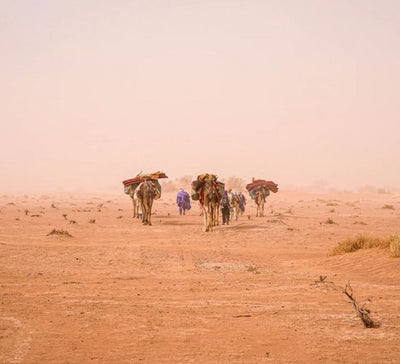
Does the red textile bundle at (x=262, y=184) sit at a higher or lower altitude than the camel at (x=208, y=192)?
higher

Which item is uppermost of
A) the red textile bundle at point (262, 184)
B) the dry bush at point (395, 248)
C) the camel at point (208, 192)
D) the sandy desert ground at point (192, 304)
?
the red textile bundle at point (262, 184)

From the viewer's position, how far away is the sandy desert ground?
668 centimetres

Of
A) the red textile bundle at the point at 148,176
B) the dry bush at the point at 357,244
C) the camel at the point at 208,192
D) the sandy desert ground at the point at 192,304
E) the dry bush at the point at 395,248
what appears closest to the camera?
the sandy desert ground at the point at 192,304

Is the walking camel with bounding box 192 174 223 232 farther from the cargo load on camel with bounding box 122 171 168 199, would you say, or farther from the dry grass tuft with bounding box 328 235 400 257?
the dry grass tuft with bounding box 328 235 400 257

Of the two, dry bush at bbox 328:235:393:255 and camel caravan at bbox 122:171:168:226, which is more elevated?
Answer: camel caravan at bbox 122:171:168:226

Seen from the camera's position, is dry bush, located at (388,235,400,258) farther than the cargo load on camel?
No

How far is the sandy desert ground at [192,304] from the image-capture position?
668 centimetres

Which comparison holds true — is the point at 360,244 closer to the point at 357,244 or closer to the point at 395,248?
the point at 357,244

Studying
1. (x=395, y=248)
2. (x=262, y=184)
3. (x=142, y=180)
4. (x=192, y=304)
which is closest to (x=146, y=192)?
(x=142, y=180)

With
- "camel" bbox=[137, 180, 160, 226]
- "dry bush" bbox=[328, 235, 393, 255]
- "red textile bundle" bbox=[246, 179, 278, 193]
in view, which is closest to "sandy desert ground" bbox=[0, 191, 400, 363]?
"dry bush" bbox=[328, 235, 393, 255]

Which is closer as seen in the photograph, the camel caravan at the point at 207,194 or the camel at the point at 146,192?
the camel caravan at the point at 207,194

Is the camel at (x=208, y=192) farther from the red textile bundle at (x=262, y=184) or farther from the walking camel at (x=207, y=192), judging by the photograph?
the red textile bundle at (x=262, y=184)

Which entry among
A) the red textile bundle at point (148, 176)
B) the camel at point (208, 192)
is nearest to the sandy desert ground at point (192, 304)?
the camel at point (208, 192)

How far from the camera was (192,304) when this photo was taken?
9328 mm
